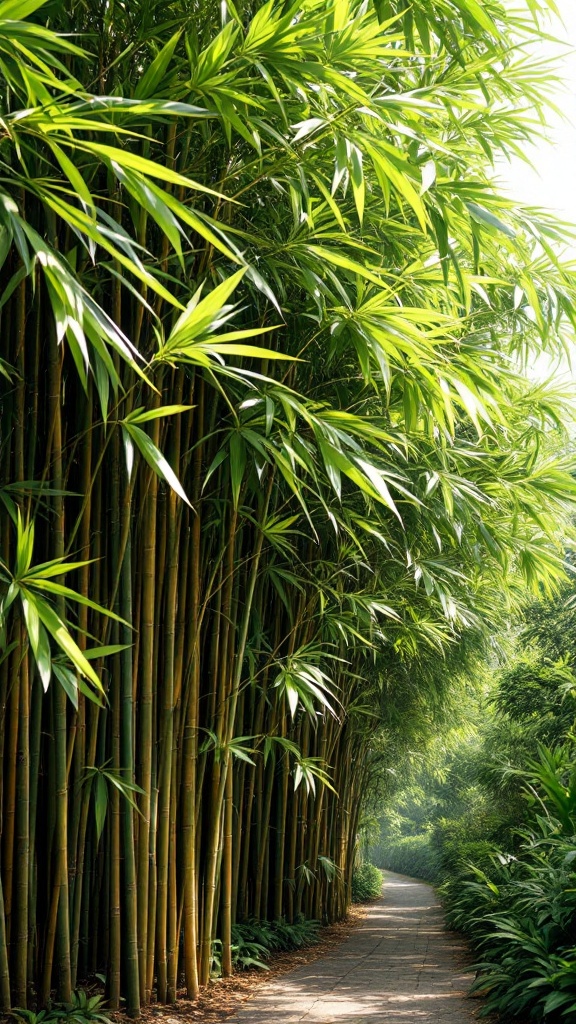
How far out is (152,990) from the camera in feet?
9.26

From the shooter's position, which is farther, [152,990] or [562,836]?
[562,836]

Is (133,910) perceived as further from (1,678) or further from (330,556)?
(330,556)

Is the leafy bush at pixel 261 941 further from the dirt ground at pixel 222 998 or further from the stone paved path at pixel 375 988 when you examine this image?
the stone paved path at pixel 375 988

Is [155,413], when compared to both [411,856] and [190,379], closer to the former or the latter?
[190,379]

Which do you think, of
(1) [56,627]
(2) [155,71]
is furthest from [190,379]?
(1) [56,627]

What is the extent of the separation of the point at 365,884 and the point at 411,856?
42.4ft

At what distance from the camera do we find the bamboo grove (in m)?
1.92

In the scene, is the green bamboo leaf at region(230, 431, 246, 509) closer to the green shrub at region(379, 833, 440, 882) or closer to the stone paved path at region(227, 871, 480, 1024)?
the stone paved path at region(227, 871, 480, 1024)

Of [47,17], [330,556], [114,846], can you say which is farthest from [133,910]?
[47,17]

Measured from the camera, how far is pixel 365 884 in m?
11.8

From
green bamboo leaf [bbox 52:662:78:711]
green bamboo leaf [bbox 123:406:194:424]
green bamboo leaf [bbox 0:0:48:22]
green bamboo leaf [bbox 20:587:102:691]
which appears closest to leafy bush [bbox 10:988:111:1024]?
green bamboo leaf [bbox 52:662:78:711]

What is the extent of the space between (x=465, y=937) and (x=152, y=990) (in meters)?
3.42

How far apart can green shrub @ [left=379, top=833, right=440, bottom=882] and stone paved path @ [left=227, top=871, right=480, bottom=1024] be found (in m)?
13.1

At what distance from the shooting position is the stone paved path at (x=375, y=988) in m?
2.92
